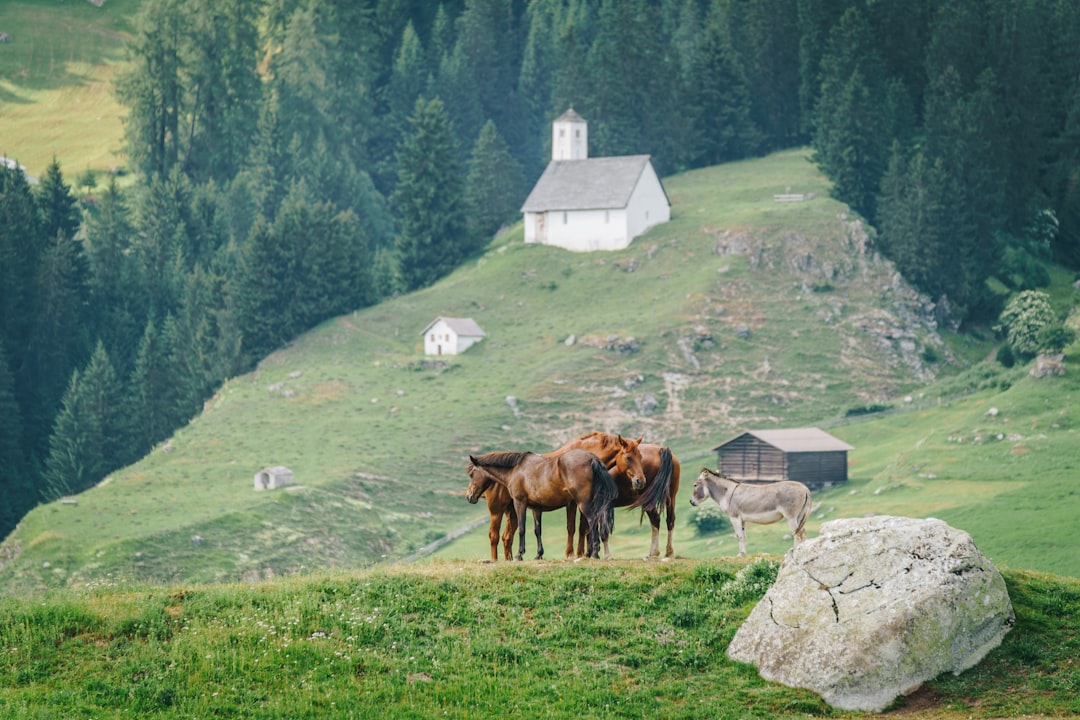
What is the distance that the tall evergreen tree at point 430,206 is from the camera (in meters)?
132

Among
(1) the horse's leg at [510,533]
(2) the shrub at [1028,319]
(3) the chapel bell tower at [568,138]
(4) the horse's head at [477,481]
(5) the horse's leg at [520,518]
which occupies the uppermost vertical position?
(4) the horse's head at [477,481]

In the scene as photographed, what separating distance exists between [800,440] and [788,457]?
1955 millimetres

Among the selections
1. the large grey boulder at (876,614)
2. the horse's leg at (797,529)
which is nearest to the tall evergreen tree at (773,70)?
the horse's leg at (797,529)

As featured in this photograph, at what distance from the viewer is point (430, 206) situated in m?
134

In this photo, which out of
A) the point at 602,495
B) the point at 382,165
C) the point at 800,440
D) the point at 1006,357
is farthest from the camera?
the point at 382,165

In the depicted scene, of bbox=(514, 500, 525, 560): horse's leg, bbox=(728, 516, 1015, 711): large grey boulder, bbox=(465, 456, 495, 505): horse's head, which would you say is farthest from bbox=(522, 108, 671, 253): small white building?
bbox=(728, 516, 1015, 711): large grey boulder

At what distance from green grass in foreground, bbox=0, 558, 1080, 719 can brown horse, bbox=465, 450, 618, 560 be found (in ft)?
3.50

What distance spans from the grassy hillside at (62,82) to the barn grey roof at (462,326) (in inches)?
2430

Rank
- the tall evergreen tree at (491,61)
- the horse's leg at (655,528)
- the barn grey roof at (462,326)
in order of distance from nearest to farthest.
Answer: the horse's leg at (655,528)
the barn grey roof at (462,326)
the tall evergreen tree at (491,61)

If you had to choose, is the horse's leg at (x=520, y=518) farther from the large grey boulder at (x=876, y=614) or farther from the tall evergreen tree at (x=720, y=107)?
the tall evergreen tree at (x=720, y=107)

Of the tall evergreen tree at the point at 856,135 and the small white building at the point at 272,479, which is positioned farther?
the tall evergreen tree at the point at 856,135

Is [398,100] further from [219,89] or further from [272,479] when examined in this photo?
[272,479]

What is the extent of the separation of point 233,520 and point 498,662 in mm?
55460

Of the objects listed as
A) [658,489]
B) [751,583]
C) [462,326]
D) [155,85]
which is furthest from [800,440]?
[155,85]
